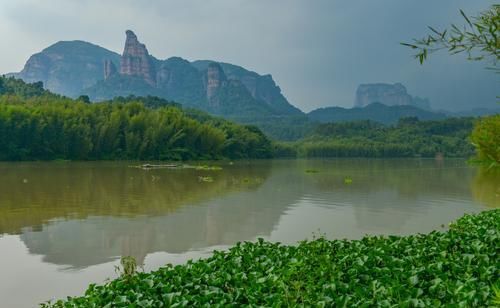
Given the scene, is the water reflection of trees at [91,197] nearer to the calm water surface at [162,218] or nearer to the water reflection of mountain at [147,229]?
the calm water surface at [162,218]

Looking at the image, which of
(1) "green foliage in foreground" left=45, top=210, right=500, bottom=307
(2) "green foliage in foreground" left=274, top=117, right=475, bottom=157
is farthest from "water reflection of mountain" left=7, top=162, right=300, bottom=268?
(2) "green foliage in foreground" left=274, top=117, right=475, bottom=157

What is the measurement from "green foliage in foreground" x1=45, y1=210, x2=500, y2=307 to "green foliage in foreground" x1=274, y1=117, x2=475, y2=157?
9814 cm

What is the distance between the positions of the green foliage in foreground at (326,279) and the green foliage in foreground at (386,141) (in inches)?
3864

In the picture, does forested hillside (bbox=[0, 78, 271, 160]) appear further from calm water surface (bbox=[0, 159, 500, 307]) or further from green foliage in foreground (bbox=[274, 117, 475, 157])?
green foliage in foreground (bbox=[274, 117, 475, 157])

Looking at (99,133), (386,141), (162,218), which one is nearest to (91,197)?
(162,218)

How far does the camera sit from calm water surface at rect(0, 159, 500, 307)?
1031 cm

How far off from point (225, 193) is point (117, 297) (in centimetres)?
2107

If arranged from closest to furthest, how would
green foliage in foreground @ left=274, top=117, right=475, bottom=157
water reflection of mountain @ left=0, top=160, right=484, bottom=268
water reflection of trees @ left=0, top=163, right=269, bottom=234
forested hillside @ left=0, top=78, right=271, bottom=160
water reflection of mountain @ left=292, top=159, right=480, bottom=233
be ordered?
water reflection of mountain @ left=0, top=160, right=484, bottom=268 < water reflection of trees @ left=0, top=163, right=269, bottom=234 < water reflection of mountain @ left=292, top=159, right=480, bottom=233 < forested hillside @ left=0, top=78, right=271, bottom=160 < green foliage in foreground @ left=274, top=117, right=475, bottom=157

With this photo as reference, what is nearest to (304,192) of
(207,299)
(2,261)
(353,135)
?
(2,261)

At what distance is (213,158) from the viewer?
7875cm

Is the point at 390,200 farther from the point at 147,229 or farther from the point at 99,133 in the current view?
the point at 99,133

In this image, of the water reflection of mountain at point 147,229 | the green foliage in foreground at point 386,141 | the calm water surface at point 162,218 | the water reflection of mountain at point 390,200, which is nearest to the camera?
the calm water surface at point 162,218

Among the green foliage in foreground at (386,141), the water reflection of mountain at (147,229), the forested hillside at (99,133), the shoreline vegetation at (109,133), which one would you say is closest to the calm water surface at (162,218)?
the water reflection of mountain at (147,229)

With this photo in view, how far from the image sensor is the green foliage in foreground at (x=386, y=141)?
116 meters
